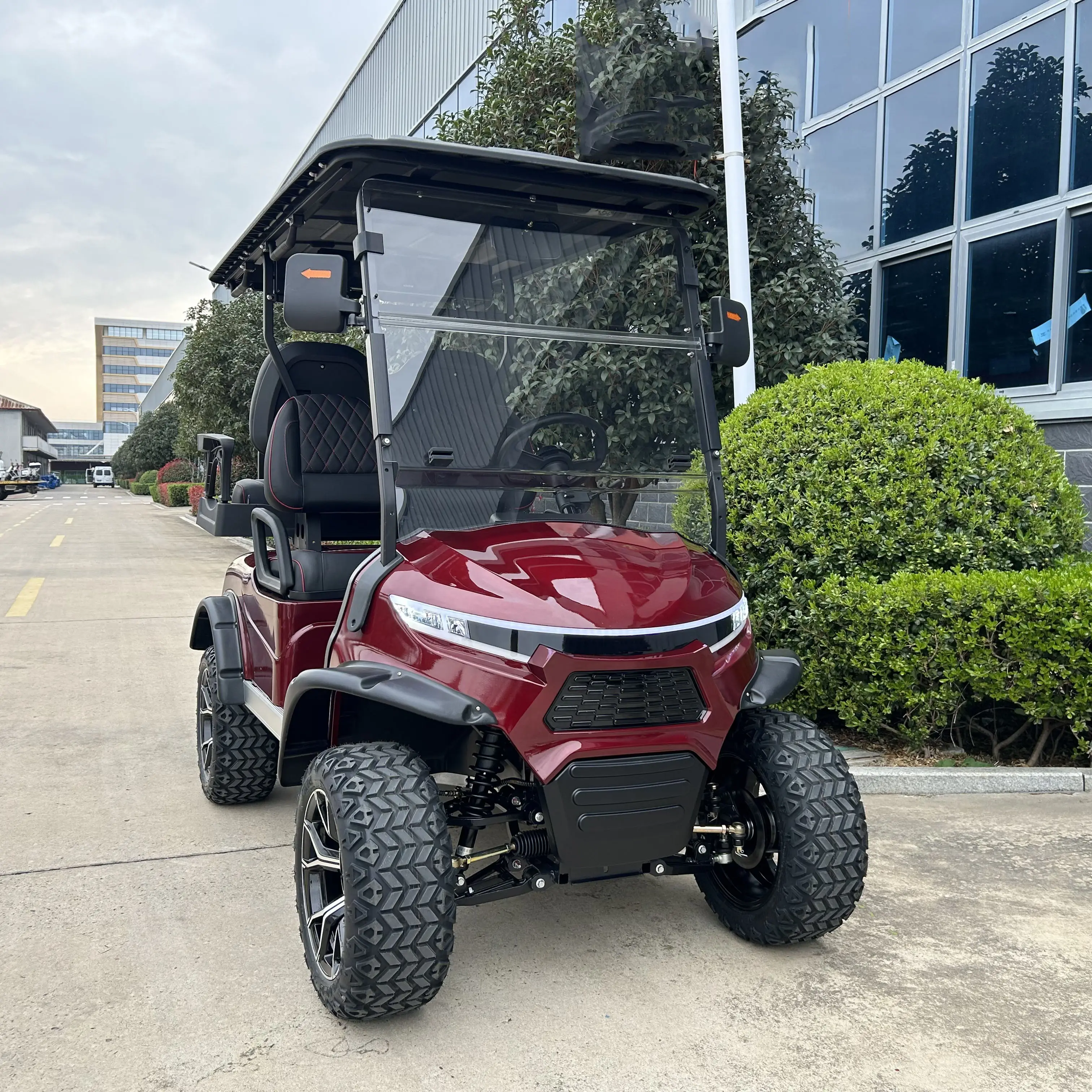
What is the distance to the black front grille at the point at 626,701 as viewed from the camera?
8.68 feet

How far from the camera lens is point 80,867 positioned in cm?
388

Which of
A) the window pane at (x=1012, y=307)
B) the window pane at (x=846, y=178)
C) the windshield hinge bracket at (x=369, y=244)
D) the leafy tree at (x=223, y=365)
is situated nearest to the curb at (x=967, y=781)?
the windshield hinge bracket at (x=369, y=244)

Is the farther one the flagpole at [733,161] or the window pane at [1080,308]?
the window pane at [1080,308]

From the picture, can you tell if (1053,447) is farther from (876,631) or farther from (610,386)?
(610,386)

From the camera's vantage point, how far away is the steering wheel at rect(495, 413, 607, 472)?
3.24m

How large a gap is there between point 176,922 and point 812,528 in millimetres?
3261

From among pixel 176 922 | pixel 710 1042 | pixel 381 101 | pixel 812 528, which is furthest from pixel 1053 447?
pixel 381 101

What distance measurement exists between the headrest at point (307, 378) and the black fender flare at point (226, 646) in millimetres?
779

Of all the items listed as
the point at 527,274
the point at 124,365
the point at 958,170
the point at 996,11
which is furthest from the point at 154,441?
the point at 124,365

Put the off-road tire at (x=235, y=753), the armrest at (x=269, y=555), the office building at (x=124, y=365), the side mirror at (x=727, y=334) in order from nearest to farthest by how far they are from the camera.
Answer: the side mirror at (x=727, y=334) → the armrest at (x=269, y=555) → the off-road tire at (x=235, y=753) → the office building at (x=124, y=365)

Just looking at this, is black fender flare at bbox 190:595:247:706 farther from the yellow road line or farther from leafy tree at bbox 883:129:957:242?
the yellow road line

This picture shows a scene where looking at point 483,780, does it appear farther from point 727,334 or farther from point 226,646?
point 226,646

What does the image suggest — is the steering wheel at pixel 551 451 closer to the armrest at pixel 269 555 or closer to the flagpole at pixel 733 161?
the armrest at pixel 269 555

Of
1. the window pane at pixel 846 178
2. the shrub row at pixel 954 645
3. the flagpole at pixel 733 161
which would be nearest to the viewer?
the shrub row at pixel 954 645
